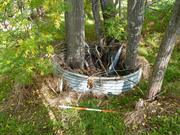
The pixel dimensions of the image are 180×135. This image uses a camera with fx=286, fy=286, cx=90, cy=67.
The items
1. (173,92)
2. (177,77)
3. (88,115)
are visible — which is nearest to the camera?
(88,115)

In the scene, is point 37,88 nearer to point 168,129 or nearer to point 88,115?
point 88,115

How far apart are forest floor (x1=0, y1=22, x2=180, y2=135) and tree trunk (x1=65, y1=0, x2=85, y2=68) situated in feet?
2.20

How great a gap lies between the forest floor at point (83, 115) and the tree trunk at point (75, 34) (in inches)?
A: 26.3

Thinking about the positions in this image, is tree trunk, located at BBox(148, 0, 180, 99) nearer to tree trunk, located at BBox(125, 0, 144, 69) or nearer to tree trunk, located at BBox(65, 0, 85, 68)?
tree trunk, located at BBox(125, 0, 144, 69)

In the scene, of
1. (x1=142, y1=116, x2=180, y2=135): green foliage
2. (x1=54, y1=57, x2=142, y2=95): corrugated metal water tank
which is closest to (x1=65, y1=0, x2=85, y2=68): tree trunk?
(x1=54, y1=57, x2=142, y2=95): corrugated metal water tank

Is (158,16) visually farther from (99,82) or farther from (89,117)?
(89,117)

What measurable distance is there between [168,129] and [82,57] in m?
1.90

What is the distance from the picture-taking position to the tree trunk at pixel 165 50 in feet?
12.5

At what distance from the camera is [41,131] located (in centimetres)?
432

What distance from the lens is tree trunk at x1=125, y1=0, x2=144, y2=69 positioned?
4.57 meters

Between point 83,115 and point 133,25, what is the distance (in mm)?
1681

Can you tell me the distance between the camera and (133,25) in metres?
4.73

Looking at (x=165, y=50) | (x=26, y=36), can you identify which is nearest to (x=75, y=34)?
(x=26, y=36)

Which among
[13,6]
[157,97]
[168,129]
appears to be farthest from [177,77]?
[13,6]
